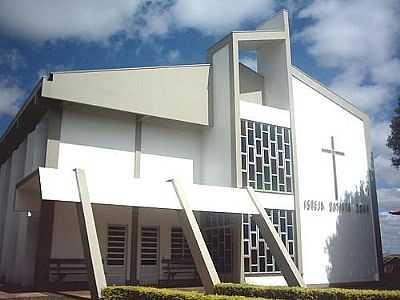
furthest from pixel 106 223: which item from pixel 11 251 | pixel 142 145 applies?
pixel 11 251

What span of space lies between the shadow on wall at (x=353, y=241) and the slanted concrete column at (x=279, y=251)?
4.90m

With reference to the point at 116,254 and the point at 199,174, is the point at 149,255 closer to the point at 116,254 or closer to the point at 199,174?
the point at 116,254

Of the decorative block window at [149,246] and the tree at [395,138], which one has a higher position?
the tree at [395,138]

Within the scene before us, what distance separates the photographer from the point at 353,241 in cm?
1734

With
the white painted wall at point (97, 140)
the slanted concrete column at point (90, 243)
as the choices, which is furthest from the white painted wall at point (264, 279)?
the slanted concrete column at point (90, 243)

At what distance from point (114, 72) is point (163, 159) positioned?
11.6ft

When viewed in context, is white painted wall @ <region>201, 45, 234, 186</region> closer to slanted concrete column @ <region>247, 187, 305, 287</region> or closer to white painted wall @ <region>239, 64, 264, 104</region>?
white painted wall @ <region>239, 64, 264, 104</region>

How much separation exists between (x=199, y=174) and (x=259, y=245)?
3520 mm

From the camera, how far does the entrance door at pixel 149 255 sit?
48.3 feet

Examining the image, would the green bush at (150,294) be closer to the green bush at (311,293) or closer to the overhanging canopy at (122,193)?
the green bush at (311,293)

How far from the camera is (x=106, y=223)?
14359 mm

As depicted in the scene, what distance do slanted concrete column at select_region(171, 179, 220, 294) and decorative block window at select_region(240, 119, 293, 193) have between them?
359 centimetres

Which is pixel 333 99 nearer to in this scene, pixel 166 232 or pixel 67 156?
pixel 166 232

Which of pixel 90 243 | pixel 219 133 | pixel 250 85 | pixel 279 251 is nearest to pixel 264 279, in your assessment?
pixel 279 251
